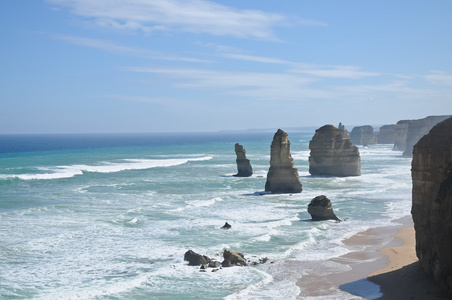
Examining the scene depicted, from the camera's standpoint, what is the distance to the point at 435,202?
1678cm

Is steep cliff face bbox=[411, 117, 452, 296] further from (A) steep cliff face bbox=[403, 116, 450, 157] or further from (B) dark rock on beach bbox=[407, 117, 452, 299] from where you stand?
(A) steep cliff face bbox=[403, 116, 450, 157]

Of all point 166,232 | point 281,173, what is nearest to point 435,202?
point 166,232

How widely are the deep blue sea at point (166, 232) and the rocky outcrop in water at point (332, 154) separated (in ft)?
9.95

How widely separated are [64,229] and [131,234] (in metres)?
4.34

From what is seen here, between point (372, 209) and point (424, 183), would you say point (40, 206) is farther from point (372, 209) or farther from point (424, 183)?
point (424, 183)

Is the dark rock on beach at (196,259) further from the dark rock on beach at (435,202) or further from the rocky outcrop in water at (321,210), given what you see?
the rocky outcrop in water at (321,210)

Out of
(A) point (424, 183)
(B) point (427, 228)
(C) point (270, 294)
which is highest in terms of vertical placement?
(A) point (424, 183)

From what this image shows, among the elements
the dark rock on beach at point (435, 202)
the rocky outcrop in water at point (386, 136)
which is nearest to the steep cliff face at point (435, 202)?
the dark rock on beach at point (435, 202)

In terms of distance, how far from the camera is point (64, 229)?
101 ft

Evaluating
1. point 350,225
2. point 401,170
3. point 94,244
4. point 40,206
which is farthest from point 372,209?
point 401,170

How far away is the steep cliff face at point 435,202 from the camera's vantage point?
16.7 m

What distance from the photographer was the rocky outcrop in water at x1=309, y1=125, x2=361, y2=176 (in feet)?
194

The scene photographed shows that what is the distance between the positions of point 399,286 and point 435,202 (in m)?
4.19

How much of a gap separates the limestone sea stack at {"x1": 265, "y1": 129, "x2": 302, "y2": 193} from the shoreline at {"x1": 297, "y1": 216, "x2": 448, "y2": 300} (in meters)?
17.4
